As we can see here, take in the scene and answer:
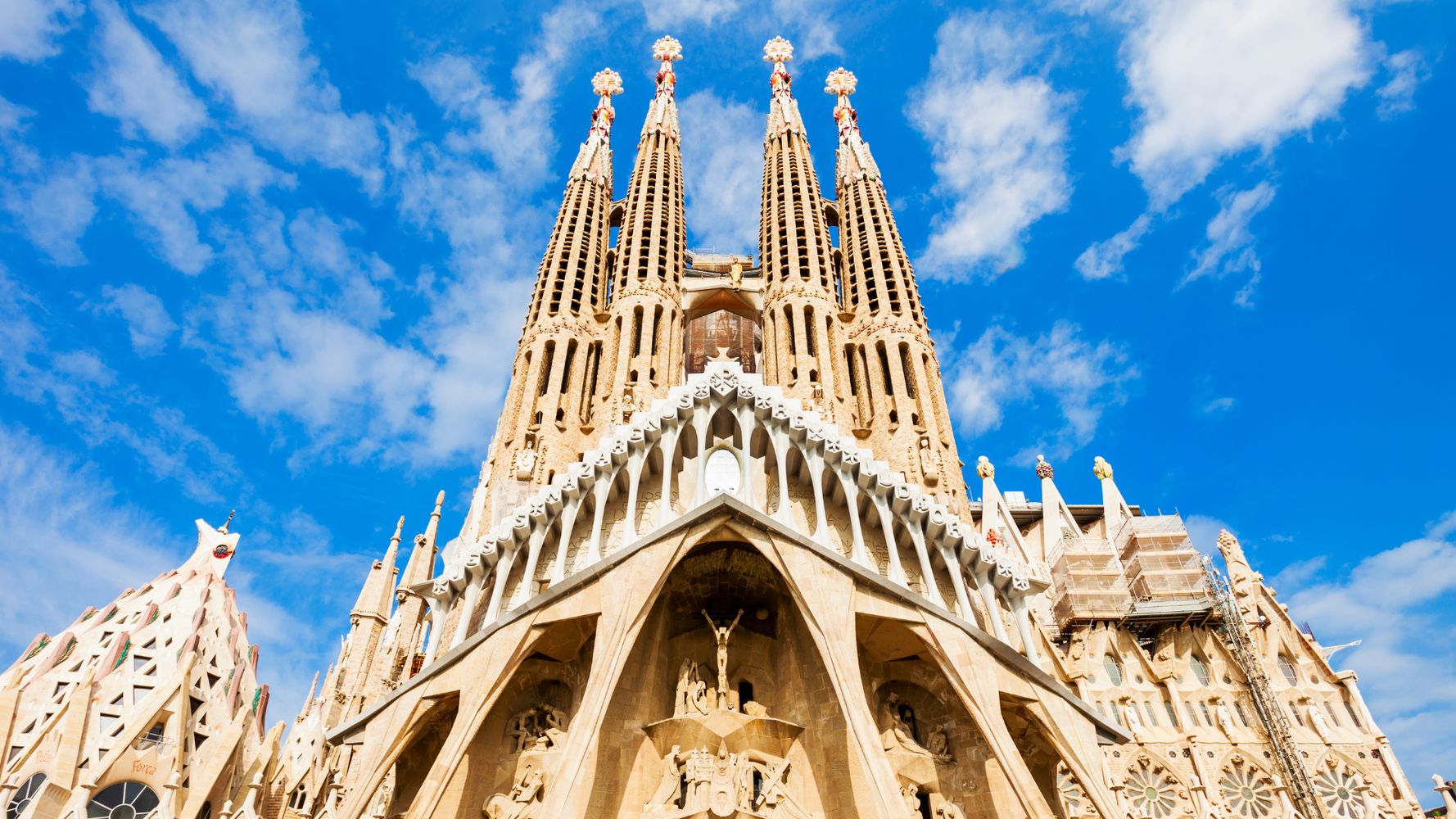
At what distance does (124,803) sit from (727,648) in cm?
1479

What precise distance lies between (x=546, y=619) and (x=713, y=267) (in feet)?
80.7

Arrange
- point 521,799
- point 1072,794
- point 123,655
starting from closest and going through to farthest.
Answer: point 521,799 → point 123,655 → point 1072,794

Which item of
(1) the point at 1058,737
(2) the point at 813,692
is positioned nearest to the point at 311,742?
(2) the point at 813,692

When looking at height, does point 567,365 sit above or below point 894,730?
above

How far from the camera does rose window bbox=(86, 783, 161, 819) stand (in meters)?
20.2

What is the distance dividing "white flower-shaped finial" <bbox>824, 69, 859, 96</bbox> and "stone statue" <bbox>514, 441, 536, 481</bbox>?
2617 cm

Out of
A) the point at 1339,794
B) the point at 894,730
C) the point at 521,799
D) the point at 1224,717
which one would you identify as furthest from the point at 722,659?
the point at 1339,794

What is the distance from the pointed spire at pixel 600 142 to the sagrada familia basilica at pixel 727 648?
5.43m

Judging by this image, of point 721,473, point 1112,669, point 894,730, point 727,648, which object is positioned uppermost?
point 721,473

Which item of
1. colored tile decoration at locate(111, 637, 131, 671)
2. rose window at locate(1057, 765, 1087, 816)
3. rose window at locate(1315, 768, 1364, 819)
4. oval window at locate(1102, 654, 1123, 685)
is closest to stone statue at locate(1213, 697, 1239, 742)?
rose window at locate(1315, 768, 1364, 819)

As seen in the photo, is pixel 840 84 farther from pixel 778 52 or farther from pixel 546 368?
pixel 546 368

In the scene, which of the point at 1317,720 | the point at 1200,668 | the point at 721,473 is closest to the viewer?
the point at 721,473

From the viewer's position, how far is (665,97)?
4016 cm

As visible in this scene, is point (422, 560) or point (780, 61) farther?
point (780, 61)
